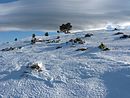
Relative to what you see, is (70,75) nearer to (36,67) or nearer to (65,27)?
(36,67)

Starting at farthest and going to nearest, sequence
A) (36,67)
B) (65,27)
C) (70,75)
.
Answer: (65,27) < (36,67) < (70,75)

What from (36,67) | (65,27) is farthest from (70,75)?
(65,27)

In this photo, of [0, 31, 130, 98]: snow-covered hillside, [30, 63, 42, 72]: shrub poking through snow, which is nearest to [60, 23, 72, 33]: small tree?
[0, 31, 130, 98]: snow-covered hillside

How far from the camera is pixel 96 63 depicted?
→ 21.0 meters

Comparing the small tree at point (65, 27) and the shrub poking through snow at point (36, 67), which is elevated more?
the shrub poking through snow at point (36, 67)

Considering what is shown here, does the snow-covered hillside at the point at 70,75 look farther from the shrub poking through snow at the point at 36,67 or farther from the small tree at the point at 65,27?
the small tree at the point at 65,27

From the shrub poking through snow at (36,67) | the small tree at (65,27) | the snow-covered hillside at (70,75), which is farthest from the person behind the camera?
the small tree at (65,27)

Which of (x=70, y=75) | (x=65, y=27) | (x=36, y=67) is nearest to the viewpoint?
(x=70, y=75)

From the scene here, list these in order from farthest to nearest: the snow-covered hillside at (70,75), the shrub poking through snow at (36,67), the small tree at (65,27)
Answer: the small tree at (65,27) < the shrub poking through snow at (36,67) < the snow-covered hillside at (70,75)

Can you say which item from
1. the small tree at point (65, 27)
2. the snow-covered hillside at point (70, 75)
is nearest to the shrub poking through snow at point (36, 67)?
the snow-covered hillside at point (70, 75)

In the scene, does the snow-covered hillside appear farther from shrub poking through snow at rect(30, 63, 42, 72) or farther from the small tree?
the small tree

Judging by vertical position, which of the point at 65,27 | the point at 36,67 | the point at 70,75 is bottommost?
the point at 65,27

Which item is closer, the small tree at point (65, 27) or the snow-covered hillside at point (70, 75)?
the snow-covered hillside at point (70, 75)

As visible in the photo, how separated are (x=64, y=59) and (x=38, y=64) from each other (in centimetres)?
284
